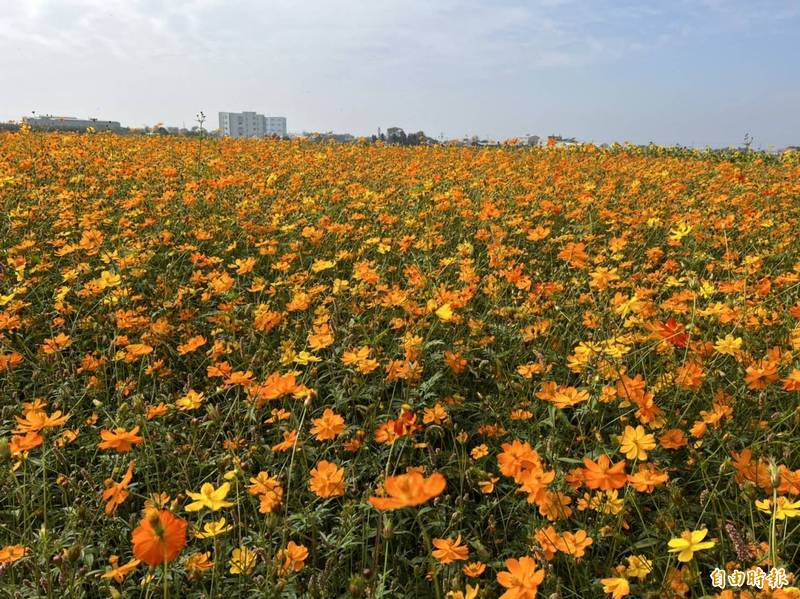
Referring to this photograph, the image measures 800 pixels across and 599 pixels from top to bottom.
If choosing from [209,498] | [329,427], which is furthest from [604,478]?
[209,498]

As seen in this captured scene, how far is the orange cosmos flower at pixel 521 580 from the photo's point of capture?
869 millimetres

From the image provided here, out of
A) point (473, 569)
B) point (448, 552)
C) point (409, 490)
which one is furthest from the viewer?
point (473, 569)

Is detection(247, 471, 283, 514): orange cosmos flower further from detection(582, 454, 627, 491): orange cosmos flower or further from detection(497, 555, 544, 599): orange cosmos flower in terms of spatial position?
detection(582, 454, 627, 491): orange cosmos flower

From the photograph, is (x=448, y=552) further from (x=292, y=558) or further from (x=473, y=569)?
(x=292, y=558)

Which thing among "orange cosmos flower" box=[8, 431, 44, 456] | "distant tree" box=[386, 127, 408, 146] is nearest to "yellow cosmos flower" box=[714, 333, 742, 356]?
"orange cosmos flower" box=[8, 431, 44, 456]

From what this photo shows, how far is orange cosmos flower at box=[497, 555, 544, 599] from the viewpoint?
869 mm

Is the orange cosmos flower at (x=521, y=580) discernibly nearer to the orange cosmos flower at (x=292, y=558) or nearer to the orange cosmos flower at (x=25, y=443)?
the orange cosmos flower at (x=292, y=558)

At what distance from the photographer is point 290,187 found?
4.41m

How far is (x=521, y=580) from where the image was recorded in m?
0.91

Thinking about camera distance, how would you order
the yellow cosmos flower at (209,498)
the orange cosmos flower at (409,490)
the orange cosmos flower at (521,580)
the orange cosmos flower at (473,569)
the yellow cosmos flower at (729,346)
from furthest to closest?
the yellow cosmos flower at (729,346), the orange cosmos flower at (473,569), the yellow cosmos flower at (209,498), the orange cosmos flower at (521,580), the orange cosmos flower at (409,490)

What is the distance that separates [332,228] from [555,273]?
3.93 ft

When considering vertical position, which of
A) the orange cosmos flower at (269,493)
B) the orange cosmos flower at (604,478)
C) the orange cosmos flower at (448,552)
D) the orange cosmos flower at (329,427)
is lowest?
the orange cosmos flower at (448,552)
